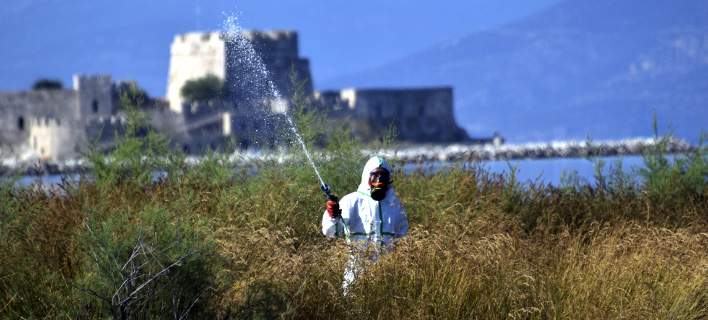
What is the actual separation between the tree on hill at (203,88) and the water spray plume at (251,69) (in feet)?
168

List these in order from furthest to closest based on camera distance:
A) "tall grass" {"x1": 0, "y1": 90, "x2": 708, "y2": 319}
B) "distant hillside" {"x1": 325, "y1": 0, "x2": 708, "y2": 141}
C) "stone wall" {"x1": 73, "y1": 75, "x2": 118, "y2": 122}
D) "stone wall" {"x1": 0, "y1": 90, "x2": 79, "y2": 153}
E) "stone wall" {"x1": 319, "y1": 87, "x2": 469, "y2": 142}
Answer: "distant hillside" {"x1": 325, "y1": 0, "x2": 708, "y2": 141}, "stone wall" {"x1": 319, "y1": 87, "x2": 469, "y2": 142}, "stone wall" {"x1": 0, "y1": 90, "x2": 79, "y2": 153}, "stone wall" {"x1": 73, "y1": 75, "x2": 118, "y2": 122}, "tall grass" {"x1": 0, "y1": 90, "x2": 708, "y2": 319}

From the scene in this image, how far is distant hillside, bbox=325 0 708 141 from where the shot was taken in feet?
336

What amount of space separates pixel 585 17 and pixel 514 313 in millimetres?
123714

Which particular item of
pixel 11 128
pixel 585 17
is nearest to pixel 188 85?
pixel 11 128

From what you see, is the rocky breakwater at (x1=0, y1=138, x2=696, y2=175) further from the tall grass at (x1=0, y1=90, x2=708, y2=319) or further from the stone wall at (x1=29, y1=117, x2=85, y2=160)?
the stone wall at (x1=29, y1=117, x2=85, y2=160)

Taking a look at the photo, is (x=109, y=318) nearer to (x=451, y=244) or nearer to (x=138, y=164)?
(x=451, y=244)

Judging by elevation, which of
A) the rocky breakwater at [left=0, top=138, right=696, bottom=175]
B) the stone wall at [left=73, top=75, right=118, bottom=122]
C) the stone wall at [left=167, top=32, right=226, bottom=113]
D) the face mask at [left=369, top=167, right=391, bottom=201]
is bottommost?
the rocky breakwater at [left=0, top=138, right=696, bottom=175]

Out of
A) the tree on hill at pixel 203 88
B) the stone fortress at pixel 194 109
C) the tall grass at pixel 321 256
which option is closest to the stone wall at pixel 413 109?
the stone fortress at pixel 194 109

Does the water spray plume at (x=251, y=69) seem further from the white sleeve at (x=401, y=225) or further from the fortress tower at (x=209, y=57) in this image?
the fortress tower at (x=209, y=57)

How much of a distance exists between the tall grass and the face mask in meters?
0.24

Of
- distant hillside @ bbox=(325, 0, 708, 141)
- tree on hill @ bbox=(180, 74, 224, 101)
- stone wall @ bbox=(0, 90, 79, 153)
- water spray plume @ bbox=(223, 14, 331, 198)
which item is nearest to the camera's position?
water spray plume @ bbox=(223, 14, 331, 198)

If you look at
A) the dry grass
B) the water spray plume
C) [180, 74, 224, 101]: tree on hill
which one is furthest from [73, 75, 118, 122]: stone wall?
the dry grass

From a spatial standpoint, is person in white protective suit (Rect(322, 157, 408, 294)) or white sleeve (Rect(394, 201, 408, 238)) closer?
person in white protective suit (Rect(322, 157, 408, 294))

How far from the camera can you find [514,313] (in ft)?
23.6
